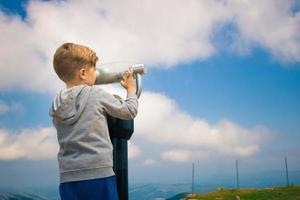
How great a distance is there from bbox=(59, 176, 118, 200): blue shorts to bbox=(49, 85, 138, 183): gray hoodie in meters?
0.03

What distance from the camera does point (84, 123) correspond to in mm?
2301

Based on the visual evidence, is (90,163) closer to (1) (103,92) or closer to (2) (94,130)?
(2) (94,130)

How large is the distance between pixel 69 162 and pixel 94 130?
0.24 m

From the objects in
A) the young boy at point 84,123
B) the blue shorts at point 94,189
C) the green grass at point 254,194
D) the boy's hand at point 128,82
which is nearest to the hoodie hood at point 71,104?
the young boy at point 84,123

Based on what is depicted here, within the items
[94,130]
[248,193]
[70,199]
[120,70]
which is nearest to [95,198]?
[70,199]

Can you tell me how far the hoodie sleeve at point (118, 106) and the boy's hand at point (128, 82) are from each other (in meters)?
0.09

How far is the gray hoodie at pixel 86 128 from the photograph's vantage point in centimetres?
224

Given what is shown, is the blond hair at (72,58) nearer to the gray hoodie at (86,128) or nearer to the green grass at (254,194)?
the gray hoodie at (86,128)

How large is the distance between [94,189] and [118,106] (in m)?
0.50

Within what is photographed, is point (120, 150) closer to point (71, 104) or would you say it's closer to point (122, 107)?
point (122, 107)

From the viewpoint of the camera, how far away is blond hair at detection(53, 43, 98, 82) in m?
2.37

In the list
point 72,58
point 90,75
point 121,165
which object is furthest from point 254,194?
point 72,58

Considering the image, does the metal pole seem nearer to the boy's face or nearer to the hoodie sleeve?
the hoodie sleeve

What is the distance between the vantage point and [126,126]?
Answer: 2.45 meters
